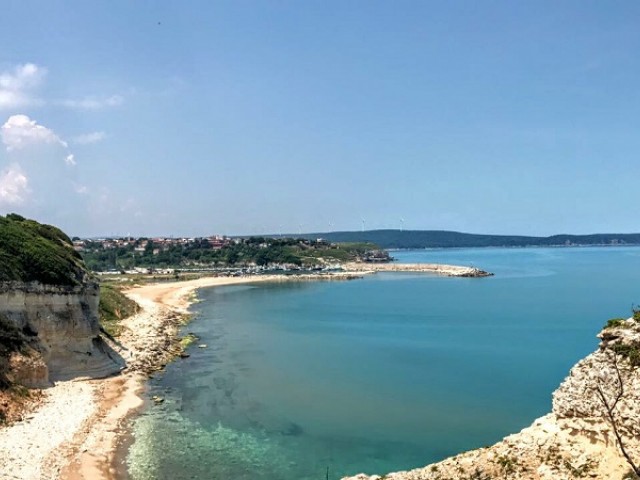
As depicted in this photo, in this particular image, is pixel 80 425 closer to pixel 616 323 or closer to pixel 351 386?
pixel 351 386

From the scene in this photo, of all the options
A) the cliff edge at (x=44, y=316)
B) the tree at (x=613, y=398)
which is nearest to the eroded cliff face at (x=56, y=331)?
the cliff edge at (x=44, y=316)

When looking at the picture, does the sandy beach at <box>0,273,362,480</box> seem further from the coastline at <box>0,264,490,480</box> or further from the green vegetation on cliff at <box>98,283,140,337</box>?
the green vegetation on cliff at <box>98,283,140,337</box>

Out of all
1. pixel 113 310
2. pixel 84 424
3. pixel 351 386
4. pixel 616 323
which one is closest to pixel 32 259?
pixel 84 424

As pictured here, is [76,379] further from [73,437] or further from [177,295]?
[177,295]

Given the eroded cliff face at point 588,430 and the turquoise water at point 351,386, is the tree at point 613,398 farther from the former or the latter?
the turquoise water at point 351,386

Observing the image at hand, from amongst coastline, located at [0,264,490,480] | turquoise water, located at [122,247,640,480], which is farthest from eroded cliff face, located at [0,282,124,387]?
turquoise water, located at [122,247,640,480]

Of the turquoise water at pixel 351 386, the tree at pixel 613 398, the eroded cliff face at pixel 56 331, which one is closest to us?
the tree at pixel 613 398

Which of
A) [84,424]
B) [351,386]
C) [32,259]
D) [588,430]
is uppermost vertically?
[32,259]
